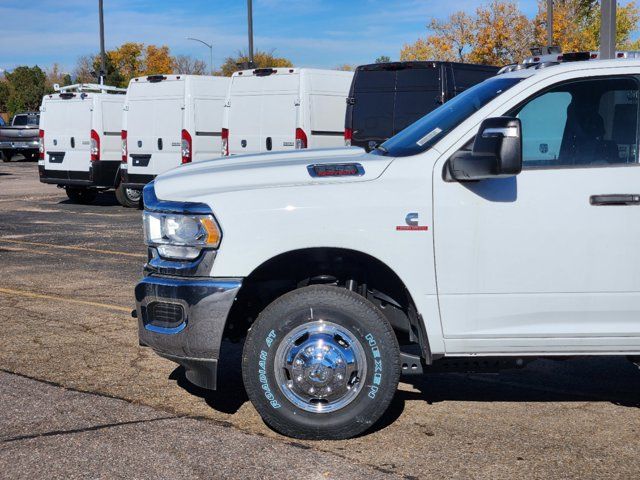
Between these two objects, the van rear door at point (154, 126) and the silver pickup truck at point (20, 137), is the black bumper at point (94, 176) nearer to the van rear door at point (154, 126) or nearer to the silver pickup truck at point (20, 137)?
the van rear door at point (154, 126)

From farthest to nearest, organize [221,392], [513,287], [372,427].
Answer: [221,392] < [372,427] < [513,287]

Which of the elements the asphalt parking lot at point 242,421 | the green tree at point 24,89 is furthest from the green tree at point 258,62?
the asphalt parking lot at point 242,421

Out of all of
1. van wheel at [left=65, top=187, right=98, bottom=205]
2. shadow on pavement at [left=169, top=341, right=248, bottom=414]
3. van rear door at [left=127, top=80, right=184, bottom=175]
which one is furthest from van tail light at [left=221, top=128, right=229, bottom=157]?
shadow on pavement at [left=169, top=341, right=248, bottom=414]

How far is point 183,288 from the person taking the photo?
4.91m

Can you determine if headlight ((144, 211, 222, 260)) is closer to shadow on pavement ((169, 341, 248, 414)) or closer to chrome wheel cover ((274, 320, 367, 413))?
chrome wheel cover ((274, 320, 367, 413))

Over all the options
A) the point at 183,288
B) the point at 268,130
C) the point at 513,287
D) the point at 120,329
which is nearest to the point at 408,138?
the point at 513,287

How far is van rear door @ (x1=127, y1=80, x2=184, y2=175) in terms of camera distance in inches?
679

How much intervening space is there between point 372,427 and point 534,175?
1592mm

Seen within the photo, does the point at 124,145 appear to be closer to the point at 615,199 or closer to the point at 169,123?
the point at 169,123

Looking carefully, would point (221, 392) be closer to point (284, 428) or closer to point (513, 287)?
point (284, 428)

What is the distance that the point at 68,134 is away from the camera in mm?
19391

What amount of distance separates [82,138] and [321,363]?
50.2ft

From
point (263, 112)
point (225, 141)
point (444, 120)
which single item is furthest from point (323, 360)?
point (225, 141)

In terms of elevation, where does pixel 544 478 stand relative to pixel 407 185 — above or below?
below
